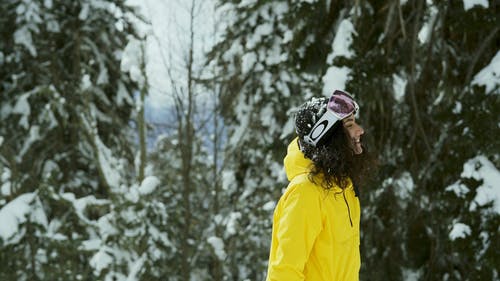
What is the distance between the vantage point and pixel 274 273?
7.20 ft

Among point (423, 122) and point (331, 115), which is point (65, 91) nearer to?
point (423, 122)

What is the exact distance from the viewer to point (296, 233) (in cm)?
218

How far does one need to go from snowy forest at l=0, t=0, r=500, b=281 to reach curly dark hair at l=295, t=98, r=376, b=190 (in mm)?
1839

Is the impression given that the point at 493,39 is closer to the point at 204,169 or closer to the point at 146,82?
the point at 146,82

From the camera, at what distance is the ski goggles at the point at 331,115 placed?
7.57ft

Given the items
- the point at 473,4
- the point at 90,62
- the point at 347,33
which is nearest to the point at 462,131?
the point at 473,4

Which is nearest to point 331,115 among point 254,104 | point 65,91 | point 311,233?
point 311,233

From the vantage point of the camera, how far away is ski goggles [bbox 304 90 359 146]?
2.31 meters

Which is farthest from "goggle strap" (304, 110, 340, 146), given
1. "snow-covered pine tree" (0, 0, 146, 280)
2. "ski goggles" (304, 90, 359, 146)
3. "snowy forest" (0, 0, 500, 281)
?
"snow-covered pine tree" (0, 0, 146, 280)

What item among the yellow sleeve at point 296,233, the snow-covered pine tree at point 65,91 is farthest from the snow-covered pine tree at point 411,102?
the snow-covered pine tree at point 65,91

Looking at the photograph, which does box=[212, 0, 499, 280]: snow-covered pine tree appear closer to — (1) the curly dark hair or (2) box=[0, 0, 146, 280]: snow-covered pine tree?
(1) the curly dark hair

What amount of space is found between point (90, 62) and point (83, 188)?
2.54 meters

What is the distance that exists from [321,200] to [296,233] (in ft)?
0.55

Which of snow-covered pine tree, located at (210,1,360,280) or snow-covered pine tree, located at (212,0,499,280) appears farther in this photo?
snow-covered pine tree, located at (210,1,360,280)
